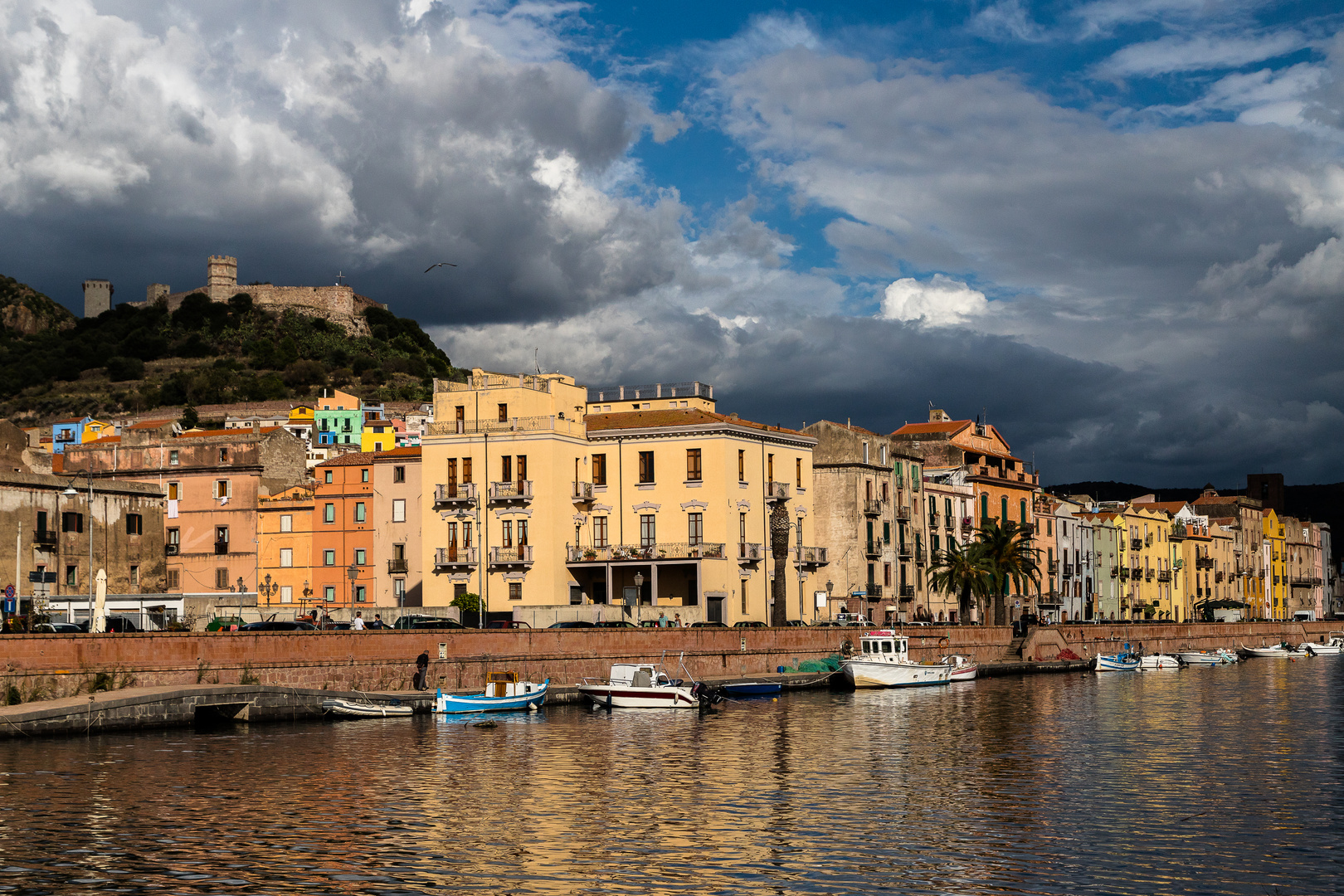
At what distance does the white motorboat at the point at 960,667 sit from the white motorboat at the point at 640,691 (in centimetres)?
2421

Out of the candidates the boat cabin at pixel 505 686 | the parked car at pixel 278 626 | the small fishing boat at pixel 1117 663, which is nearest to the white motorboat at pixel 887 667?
the boat cabin at pixel 505 686

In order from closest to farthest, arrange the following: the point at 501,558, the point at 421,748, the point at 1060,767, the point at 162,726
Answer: the point at 1060,767 < the point at 421,748 < the point at 162,726 < the point at 501,558

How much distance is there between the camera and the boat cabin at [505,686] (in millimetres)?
62344


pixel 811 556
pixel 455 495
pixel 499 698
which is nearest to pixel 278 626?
pixel 499 698

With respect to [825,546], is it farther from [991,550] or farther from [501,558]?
[501,558]

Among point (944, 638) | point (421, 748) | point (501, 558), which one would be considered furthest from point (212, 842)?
point (944, 638)

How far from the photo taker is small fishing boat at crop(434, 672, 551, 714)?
61.0m

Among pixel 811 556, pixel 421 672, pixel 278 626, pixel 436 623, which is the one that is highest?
pixel 811 556

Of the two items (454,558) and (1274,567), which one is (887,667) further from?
(1274,567)

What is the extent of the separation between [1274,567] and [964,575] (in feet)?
312

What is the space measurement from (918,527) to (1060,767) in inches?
2472

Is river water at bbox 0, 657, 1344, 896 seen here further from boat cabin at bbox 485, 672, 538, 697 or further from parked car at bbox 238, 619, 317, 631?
parked car at bbox 238, 619, 317, 631

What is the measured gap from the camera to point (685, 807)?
1464 inches

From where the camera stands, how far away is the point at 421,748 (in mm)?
50125
